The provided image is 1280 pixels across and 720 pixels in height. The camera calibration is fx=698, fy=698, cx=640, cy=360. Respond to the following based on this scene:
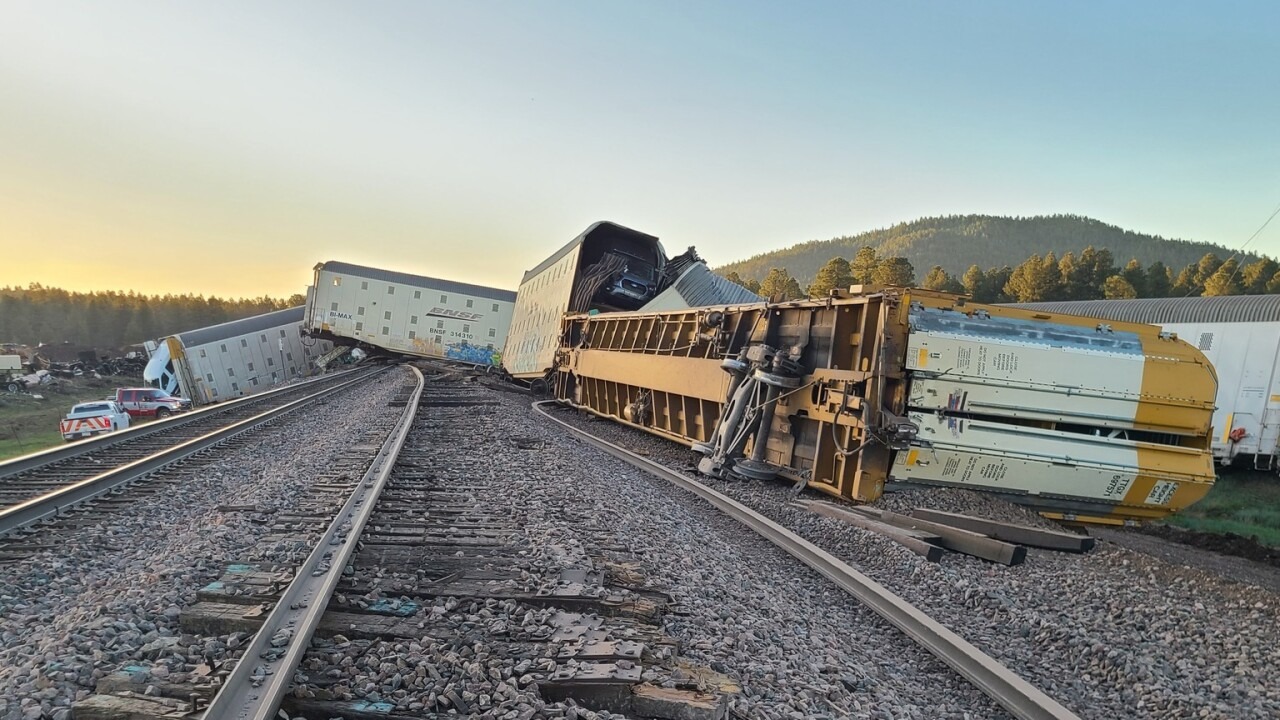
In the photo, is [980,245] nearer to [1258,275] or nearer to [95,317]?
[1258,275]

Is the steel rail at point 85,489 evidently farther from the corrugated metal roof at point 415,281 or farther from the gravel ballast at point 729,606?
the corrugated metal roof at point 415,281

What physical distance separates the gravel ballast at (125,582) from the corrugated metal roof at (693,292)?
1119cm

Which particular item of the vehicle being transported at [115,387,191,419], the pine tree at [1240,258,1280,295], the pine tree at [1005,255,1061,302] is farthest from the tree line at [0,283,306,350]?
the pine tree at [1240,258,1280,295]

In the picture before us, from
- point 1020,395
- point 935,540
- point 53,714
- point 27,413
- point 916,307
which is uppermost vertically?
point 916,307

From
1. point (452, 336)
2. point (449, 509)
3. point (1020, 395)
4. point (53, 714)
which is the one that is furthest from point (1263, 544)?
point (452, 336)

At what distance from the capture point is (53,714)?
2.47 meters

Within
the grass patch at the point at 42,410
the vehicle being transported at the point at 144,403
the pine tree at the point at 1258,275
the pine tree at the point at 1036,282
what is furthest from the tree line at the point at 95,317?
the pine tree at the point at 1258,275

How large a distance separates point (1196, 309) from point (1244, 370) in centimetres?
318

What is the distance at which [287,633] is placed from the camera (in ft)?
10.1

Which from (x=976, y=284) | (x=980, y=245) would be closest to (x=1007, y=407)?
(x=976, y=284)

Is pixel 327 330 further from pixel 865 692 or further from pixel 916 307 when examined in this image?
pixel 865 692

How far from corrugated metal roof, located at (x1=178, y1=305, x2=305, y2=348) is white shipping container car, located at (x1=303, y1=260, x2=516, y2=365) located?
355 cm

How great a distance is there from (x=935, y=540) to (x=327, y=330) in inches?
1651

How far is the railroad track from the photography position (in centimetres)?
270
